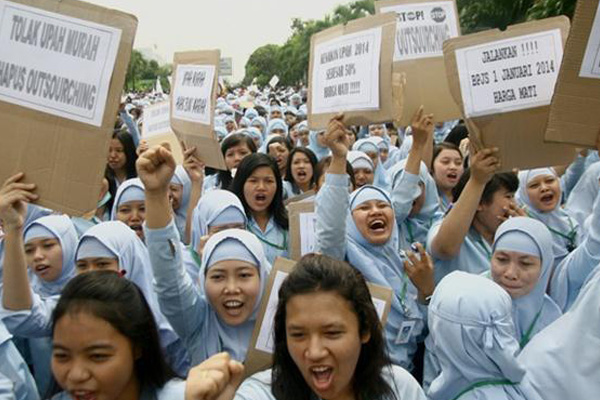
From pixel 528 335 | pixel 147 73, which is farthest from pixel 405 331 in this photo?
pixel 147 73

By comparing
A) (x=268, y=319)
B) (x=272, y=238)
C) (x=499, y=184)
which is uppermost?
(x=499, y=184)

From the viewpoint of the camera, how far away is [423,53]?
3961mm

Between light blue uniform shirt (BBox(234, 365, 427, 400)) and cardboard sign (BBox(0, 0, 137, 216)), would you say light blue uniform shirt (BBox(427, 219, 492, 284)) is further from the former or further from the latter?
cardboard sign (BBox(0, 0, 137, 216))

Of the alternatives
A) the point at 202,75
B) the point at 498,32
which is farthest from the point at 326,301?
the point at 202,75

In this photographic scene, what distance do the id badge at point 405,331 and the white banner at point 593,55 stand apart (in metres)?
1.61

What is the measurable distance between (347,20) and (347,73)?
772cm

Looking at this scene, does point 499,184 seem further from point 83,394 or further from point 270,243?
point 83,394

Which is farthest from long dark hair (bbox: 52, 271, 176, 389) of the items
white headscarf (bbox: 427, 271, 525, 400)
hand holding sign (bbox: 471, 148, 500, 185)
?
hand holding sign (bbox: 471, 148, 500, 185)

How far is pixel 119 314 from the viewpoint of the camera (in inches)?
75.2

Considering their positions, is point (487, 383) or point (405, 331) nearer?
point (487, 383)

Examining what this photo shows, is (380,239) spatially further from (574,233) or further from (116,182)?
(116,182)

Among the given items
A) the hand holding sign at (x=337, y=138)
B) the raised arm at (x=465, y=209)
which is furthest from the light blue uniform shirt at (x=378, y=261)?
the raised arm at (x=465, y=209)

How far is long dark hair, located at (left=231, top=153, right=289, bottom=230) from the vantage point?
4.32 meters

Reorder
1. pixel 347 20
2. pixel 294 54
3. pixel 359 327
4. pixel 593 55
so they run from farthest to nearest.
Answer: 1. pixel 294 54
2. pixel 347 20
3. pixel 593 55
4. pixel 359 327
